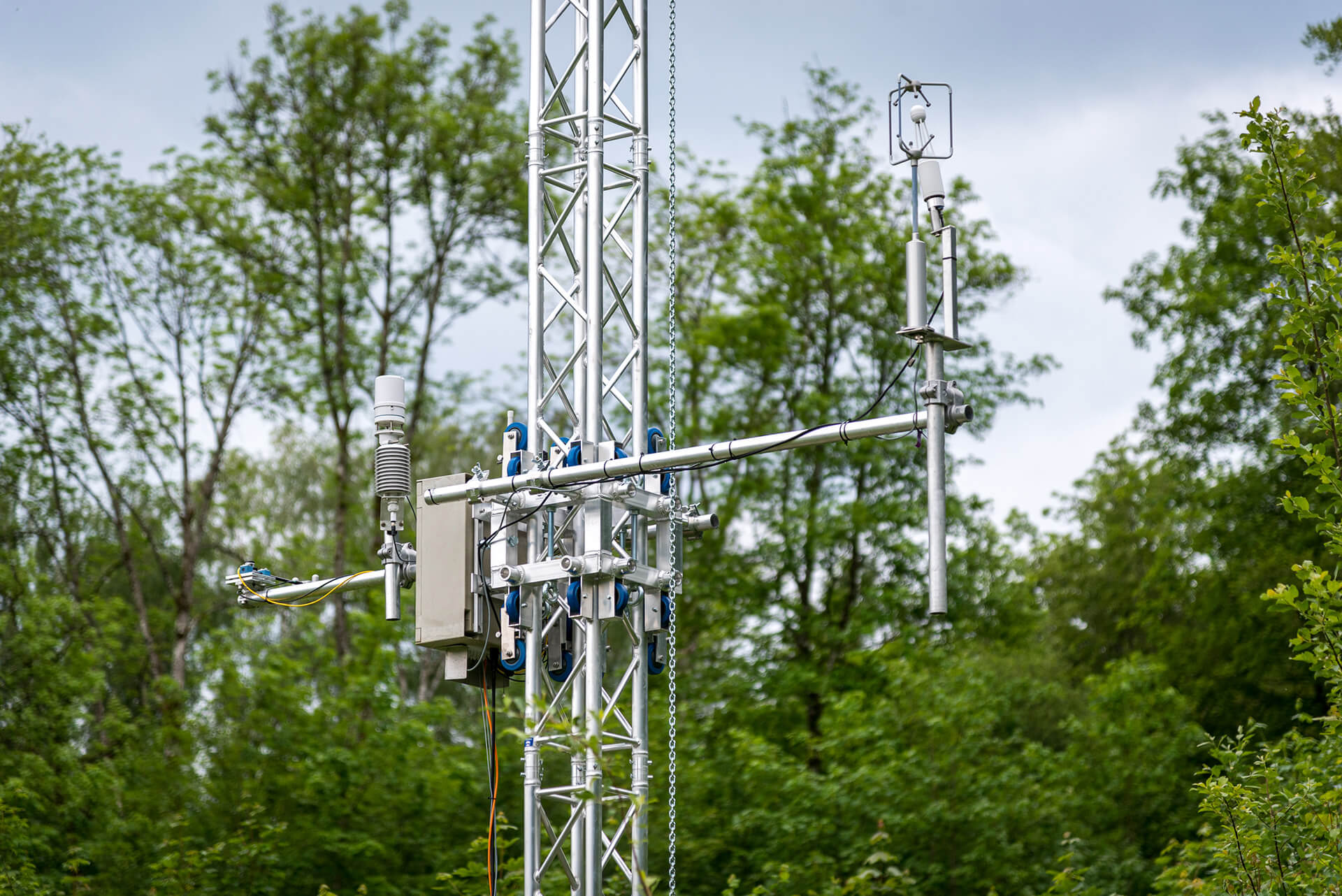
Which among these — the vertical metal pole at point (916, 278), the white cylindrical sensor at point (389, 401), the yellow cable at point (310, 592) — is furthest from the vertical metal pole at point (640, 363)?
the vertical metal pole at point (916, 278)

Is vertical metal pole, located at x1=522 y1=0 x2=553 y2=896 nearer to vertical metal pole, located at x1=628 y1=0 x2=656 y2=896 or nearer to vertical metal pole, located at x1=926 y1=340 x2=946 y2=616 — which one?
vertical metal pole, located at x1=628 y1=0 x2=656 y2=896

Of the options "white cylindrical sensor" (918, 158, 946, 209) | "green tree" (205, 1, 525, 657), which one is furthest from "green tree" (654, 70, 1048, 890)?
"white cylindrical sensor" (918, 158, 946, 209)

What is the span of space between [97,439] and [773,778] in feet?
37.2

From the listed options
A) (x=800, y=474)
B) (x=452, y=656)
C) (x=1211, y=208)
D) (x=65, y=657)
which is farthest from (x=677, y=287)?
(x=452, y=656)

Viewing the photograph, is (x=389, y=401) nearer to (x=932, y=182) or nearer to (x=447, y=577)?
(x=447, y=577)

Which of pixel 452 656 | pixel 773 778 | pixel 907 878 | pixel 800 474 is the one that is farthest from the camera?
pixel 800 474

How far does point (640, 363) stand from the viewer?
8.63 meters

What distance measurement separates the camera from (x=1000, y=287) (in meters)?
23.6

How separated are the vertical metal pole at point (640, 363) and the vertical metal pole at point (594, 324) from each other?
0.19m

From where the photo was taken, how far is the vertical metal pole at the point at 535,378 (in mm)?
8055

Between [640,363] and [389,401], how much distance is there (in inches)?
54.8

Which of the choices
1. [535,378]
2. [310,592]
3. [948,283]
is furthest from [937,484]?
[310,592]

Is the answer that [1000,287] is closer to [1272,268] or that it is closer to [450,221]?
[1272,268]

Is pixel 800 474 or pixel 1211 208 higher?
pixel 1211 208
